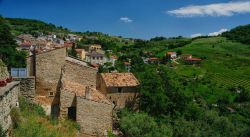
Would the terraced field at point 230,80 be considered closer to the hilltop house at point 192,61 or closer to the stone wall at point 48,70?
the hilltop house at point 192,61

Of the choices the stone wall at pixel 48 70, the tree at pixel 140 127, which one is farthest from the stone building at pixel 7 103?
the tree at pixel 140 127

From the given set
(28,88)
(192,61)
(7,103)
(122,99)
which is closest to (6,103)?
(7,103)

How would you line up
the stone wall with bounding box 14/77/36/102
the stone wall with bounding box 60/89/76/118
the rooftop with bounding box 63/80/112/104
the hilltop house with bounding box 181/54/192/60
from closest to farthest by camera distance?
the stone wall with bounding box 14/77/36/102 < the stone wall with bounding box 60/89/76/118 < the rooftop with bounding box 63/80/112/104 < the hilltop house with bounding box 181/54/192/60

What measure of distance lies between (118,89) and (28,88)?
16175 mm

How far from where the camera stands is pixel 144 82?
135 feet

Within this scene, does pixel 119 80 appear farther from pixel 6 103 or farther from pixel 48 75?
pixel 6 103

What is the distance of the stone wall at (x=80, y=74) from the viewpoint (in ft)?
97.8

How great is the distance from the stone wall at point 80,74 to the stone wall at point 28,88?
3.46m

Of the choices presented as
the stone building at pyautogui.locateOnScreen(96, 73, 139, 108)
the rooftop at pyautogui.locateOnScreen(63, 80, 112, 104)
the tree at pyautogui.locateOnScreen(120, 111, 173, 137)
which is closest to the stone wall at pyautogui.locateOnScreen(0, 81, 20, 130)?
the rooftop at pyautogui.locateOnScreen(63, 80, 112, 104)

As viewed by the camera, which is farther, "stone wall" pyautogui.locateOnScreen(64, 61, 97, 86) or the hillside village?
"stone wall" pyautogui.locateOnScreen(64, 61, 97, 86)

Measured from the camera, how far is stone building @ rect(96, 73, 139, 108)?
41344 millimetres

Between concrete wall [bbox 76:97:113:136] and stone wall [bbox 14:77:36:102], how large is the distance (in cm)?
307

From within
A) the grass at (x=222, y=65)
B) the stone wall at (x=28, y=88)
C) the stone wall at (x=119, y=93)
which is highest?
the stone wall at (x=28, y=88)

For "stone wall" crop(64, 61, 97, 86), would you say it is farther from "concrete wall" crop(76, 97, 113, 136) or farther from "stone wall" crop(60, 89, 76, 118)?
"concrete wall" crop(76, 97, 113, 136)
